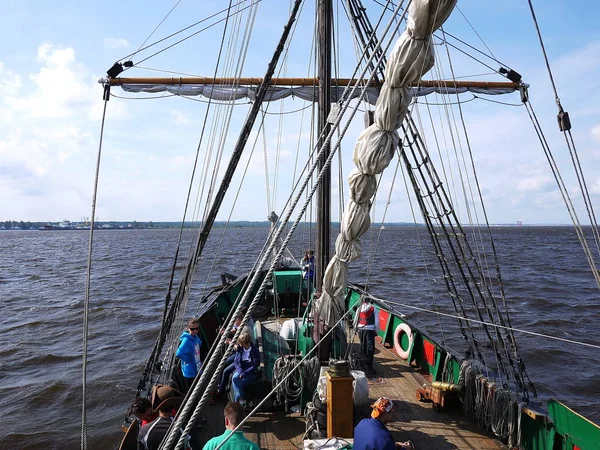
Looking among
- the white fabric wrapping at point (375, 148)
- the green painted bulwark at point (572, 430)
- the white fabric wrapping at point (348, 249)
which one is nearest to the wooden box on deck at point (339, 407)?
the white fabric wrapping at point (348, 249)

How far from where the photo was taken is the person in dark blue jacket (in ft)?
23.4

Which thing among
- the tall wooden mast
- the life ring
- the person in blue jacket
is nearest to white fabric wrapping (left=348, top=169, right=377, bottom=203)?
the tall wooden mast

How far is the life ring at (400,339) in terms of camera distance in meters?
9.59

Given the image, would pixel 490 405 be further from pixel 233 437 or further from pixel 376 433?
pixel 233 437

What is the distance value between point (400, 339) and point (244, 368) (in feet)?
13.8

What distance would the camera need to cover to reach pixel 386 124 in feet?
14.8

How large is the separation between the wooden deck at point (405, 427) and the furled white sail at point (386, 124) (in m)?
2.38

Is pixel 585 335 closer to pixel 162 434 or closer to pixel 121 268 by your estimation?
pixel 162 434

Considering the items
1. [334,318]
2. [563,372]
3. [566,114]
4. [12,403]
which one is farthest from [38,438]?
[563,372]

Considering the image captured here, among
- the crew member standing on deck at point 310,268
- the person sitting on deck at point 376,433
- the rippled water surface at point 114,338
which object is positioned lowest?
the rippled water surface at point 114,338

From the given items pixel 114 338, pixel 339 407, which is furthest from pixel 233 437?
pixel 114 338

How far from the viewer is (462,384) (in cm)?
731

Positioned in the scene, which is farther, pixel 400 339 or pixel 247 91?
pixel 247 91

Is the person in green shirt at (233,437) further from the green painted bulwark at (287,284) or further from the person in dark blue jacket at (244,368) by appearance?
the green painted bulwark at (287,284)
